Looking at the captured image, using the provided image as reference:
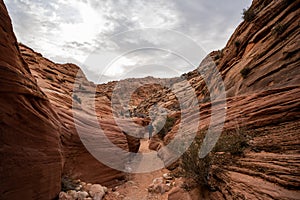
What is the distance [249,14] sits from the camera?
54.0 ft

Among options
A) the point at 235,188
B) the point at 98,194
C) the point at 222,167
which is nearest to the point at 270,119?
the point at 222,167

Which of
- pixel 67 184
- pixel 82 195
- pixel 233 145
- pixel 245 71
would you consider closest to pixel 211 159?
pixel 233 145

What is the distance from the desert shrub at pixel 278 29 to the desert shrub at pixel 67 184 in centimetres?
1478

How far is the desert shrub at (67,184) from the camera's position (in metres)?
5.83

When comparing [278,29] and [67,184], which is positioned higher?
[278,29]

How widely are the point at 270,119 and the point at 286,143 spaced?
1.81 meters

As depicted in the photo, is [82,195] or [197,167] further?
[82,195]

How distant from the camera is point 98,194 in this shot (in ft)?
20.8

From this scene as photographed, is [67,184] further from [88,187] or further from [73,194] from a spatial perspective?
[88,187]

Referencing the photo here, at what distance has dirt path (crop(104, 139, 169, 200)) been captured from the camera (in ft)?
22.5

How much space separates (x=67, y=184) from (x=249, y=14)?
19672 mm

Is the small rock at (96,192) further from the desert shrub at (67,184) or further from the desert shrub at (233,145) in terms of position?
the desert shrub at (233,145)

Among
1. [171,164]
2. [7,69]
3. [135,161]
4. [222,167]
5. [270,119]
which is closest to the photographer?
[7,69]

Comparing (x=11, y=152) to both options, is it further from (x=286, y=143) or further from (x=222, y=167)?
(x=286, y=143)
